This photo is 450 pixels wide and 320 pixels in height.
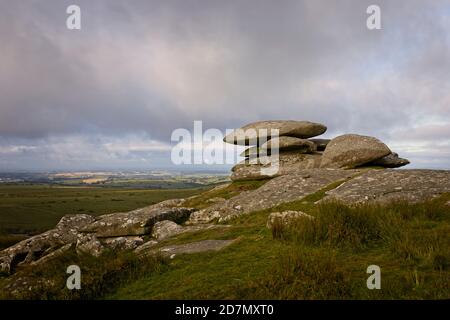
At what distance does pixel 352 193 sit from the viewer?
1460 centimetres

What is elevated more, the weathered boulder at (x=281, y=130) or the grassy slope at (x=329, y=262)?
the weathered boulder at (x=281, y=130)

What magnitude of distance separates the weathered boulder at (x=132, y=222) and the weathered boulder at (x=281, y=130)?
13768mm

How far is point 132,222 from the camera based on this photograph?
58.5 feet

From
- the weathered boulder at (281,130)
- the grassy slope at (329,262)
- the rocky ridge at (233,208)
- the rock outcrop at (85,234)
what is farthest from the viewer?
the weathered boulder at (281,130)

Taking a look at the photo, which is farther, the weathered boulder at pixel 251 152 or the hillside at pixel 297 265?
the weathered boulder at pixel 251 152

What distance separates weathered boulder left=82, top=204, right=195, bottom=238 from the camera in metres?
17.3

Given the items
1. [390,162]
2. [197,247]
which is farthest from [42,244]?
[390,162]

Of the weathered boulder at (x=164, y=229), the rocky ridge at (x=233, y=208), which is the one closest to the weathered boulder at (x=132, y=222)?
the rocky ridge at (x=233, y=208)

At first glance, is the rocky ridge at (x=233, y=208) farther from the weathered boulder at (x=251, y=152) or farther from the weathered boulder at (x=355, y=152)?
the weathered boulder at (x=251, y=152)

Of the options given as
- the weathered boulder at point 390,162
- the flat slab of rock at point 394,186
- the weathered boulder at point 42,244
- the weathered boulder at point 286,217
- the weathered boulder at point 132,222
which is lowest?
the weathered boulder at point 42,244

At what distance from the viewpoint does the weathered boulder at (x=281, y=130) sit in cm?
3009

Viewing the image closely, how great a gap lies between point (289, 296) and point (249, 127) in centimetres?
2697
